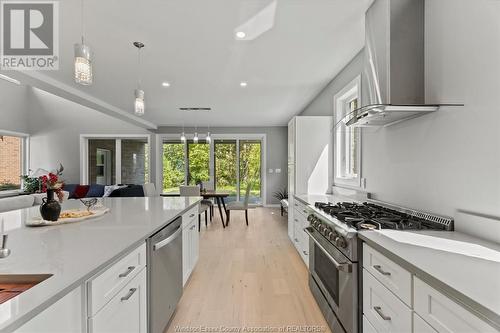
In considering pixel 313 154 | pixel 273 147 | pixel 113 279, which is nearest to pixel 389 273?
pixel 113 279

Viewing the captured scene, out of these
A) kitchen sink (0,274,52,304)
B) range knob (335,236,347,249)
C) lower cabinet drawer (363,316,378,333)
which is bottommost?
lower cabinet drawer (363,316,378,333)

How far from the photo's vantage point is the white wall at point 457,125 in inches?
52.6

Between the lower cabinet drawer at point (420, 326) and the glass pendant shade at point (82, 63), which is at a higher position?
the glass pendant shade at point (82, 63)

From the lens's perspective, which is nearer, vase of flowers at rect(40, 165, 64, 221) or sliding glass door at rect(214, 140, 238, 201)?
vase of flowers at rect(40, 165, 64, 221)

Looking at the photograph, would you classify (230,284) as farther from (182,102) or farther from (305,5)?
(182,102)

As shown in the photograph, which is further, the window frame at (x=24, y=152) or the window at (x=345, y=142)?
the window frame at (x=24, y=152)

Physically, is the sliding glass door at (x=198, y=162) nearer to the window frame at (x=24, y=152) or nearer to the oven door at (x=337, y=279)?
the window frame at (x=24, y=152)

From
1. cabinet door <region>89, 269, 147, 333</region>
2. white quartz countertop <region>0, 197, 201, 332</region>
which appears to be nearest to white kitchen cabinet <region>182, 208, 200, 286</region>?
white quartz countertop <region>0, 197, 201, 332</region>

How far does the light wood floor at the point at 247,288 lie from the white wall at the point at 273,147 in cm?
386

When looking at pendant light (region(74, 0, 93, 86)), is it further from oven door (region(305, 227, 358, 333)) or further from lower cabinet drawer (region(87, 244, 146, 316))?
A: oven door (region(305, 227, 358, 333))

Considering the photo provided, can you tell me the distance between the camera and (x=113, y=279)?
115cm

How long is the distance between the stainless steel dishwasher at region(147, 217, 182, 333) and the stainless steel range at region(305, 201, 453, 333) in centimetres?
117

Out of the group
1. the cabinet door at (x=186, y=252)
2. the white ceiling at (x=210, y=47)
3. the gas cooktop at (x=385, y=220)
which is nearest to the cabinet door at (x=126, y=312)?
the cabinet door at (x=186, y=252)

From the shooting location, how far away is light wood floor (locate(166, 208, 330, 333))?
214 cm
